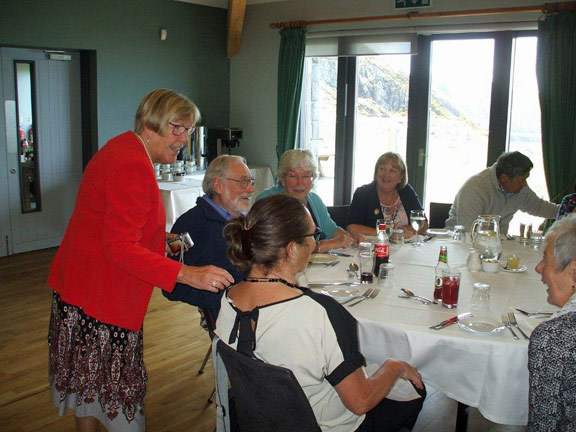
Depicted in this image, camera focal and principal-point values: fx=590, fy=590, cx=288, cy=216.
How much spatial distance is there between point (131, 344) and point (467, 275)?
161cm

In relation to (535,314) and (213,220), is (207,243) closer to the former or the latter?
(213,220)

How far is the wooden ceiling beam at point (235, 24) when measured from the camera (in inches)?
283

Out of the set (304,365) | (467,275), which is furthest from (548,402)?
(467,275)

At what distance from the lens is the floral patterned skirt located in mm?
2139

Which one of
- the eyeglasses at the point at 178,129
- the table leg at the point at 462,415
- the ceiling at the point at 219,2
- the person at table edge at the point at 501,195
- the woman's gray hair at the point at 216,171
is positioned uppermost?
the ceiling at the point at 219,2

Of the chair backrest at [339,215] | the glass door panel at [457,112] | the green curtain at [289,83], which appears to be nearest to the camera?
the chair backrest at [339,215]

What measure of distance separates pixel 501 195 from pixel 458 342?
2336mm

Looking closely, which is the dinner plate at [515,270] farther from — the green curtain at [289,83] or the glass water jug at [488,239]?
the green curtain at [289,83]

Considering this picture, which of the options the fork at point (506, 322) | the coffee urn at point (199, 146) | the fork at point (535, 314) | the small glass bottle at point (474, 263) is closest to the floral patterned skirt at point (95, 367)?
the fork at point (506, 322)

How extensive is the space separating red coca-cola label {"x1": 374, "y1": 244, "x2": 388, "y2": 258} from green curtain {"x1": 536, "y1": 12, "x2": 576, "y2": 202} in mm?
3613

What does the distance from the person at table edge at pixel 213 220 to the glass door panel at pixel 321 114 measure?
4466 mm

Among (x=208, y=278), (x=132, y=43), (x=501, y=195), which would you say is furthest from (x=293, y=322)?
(x=132, y=43)

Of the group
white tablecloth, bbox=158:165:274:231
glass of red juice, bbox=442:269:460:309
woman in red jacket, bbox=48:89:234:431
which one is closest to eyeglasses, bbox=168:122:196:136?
woman in red jacket, bbox=48:89:234:431

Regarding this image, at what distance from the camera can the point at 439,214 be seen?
458 centimetres
